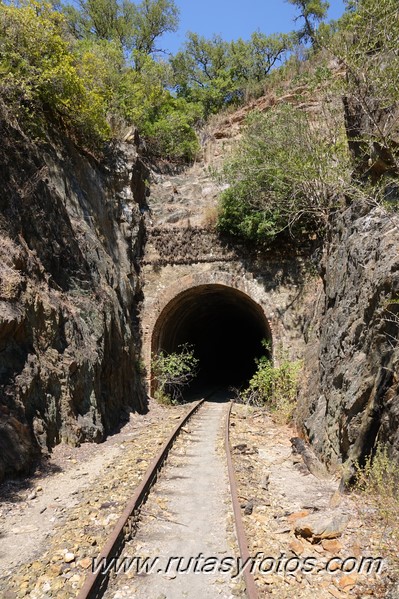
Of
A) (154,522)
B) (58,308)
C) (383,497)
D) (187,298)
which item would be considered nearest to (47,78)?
(58,308)

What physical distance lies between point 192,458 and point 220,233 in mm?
9096

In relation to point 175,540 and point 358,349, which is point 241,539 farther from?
point 358,349

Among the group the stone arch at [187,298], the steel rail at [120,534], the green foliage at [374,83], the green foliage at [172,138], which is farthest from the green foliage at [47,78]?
the steel rail at [120,534]

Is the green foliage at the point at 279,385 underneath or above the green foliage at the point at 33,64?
underneath

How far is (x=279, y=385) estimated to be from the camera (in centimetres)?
1295

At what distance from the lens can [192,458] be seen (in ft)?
26.0

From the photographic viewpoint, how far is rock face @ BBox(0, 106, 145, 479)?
7176 millimetres

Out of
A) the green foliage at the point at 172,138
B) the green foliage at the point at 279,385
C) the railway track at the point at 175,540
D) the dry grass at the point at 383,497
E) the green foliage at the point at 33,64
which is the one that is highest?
the green foliage at the point at 172,138

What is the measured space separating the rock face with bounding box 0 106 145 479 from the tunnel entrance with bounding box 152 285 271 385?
2231 mm

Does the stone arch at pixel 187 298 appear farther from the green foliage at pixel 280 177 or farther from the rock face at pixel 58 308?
the green foliage at pixel 280 177

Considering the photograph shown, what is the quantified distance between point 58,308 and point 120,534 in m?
5.41

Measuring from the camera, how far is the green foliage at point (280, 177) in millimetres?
11961

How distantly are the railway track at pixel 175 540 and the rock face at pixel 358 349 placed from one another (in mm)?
1785

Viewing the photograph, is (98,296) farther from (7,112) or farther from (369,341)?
(369,341)
